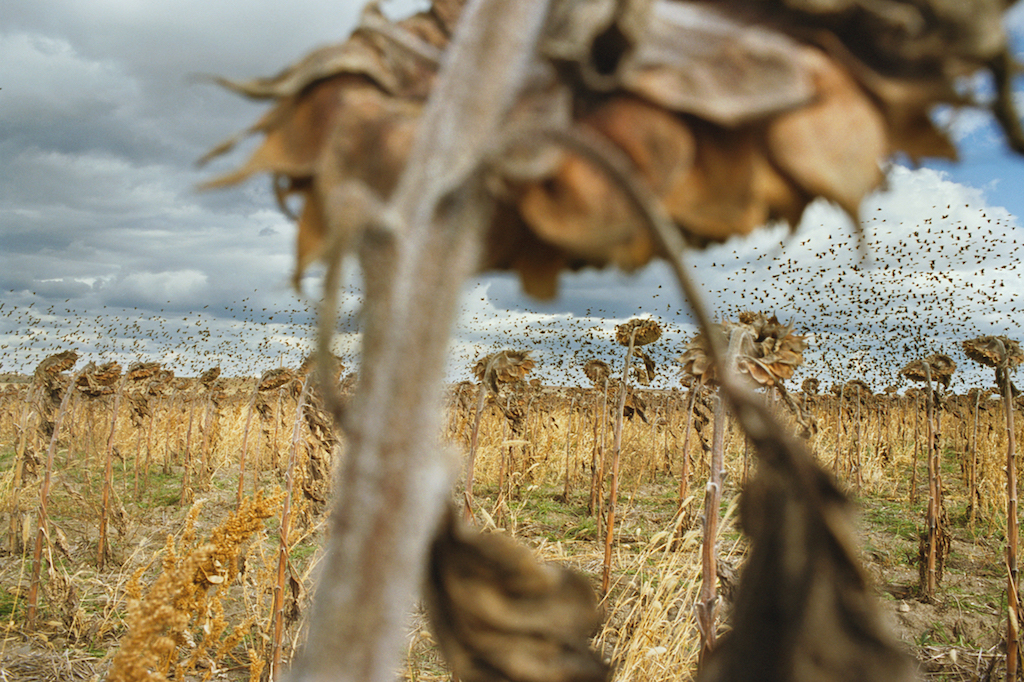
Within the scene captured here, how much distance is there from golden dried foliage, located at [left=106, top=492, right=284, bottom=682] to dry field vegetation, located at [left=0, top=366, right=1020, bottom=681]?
0.03 feet

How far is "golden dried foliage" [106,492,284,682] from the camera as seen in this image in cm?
199

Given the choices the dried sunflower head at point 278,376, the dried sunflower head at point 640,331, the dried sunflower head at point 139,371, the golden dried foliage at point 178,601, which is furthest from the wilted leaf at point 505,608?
the dried sunflower head at point 139,371

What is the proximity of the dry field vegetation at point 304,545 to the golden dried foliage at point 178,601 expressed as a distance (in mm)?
10

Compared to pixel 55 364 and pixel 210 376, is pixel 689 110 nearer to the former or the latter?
pixel 55 364

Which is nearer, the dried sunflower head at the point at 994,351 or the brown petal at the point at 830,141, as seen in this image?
the brown petal at the point at 830,141

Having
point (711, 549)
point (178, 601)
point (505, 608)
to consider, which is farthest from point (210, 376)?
point (505, 608)

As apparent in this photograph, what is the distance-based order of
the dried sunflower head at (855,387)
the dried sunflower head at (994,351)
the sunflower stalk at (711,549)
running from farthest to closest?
1. the dried sunflower head at (855,387)
2. the dried sunflower head at (994,351)
3. the sunflower stalk at (711,549)

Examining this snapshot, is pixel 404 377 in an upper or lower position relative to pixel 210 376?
upper

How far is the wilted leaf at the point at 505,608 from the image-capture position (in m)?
0.52

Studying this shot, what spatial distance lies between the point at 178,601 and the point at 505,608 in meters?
Answer: 2.58

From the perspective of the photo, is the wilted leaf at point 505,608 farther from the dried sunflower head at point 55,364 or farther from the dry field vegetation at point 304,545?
the dried sunflower head at point 55,364

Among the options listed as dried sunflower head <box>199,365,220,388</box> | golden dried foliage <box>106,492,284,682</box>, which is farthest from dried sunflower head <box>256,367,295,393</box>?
dried sunflower head <box>199,365,220,388</box>

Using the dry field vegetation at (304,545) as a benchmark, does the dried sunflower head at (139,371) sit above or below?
above

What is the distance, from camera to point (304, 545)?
744cm
